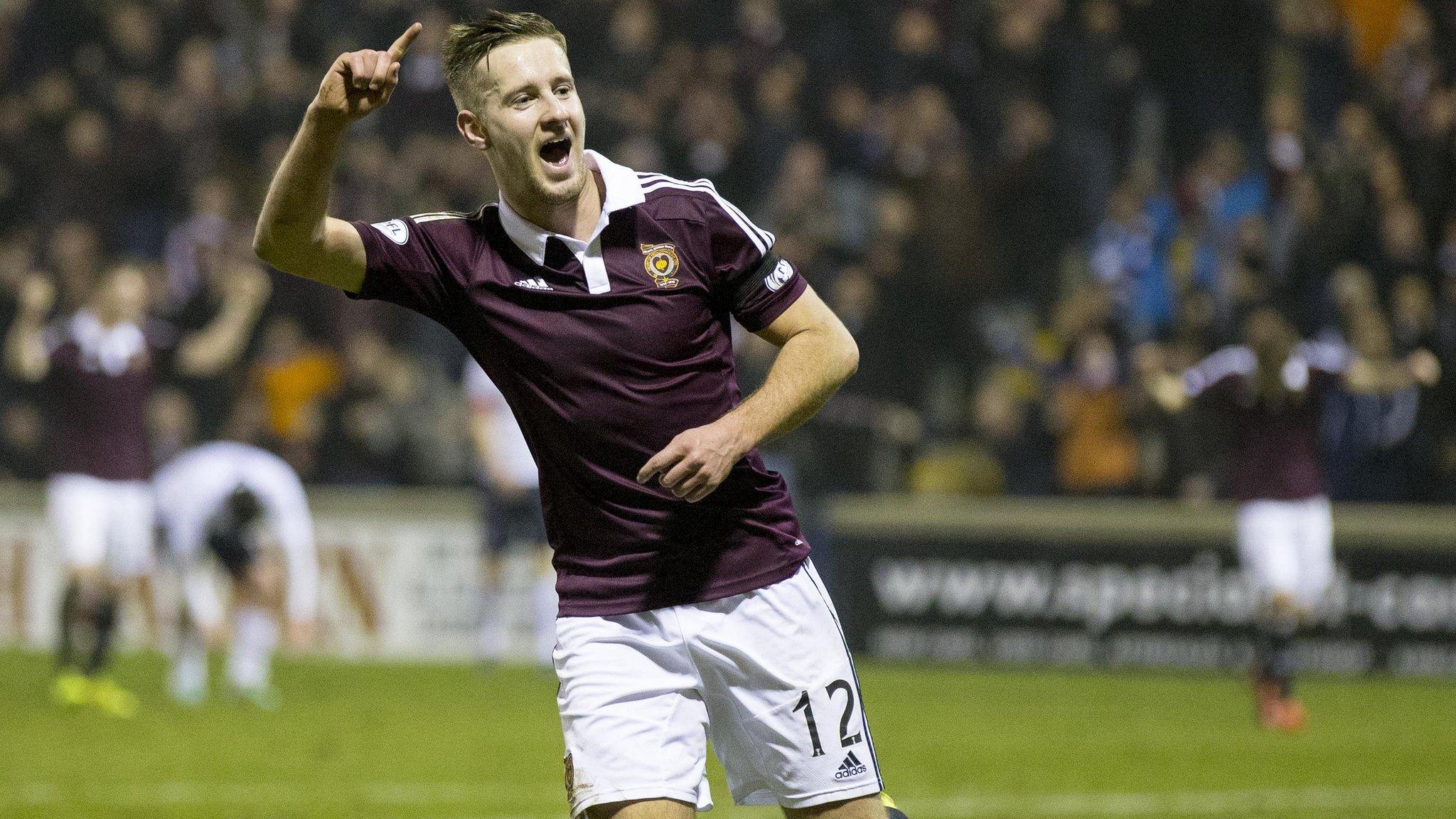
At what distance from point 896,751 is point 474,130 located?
6.54 metres

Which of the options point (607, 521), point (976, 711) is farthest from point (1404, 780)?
point (607, 521)

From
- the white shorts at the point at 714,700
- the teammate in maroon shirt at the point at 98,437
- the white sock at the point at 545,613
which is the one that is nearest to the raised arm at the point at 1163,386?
the white sock at the point at 545,613

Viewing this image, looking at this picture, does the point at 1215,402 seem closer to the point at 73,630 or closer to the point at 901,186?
the point at 901,186

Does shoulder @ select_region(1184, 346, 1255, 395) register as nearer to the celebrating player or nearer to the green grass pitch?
the green grass pitch

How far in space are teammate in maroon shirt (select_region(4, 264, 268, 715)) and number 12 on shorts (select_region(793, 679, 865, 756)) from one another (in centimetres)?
856

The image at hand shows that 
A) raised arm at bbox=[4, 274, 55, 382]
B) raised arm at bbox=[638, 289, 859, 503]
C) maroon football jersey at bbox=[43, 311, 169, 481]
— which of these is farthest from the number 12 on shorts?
maroon football jersey at bbox=[43, 311, 169, 481]

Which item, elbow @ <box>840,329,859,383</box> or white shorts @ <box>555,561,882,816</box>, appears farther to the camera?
elbow @ <box>840,329,859,383</box>

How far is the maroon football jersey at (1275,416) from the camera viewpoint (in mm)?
12266

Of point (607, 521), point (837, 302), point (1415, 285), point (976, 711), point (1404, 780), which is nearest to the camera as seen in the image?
point (607, 521)

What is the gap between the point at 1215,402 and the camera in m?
12.5

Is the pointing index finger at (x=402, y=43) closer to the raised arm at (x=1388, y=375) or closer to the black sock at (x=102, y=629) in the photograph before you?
the black sock at (x=102, y=629)

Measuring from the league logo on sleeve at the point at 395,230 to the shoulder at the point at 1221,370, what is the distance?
29.2ft

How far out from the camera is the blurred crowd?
1437 cm

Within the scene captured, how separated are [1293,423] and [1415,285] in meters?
2.17
